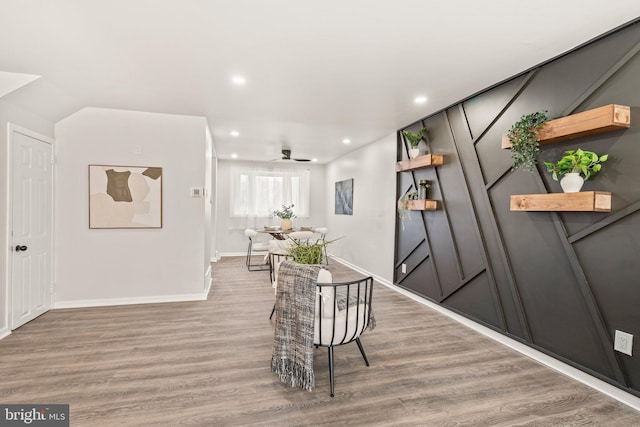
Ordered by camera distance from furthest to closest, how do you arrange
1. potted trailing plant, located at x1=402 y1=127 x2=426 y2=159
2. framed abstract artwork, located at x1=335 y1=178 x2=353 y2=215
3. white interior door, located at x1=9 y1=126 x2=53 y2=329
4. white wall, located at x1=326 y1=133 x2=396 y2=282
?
framed abstract artwork, located at x1=335 y1=178 x2=353 y2=215 < white wall, located at x1=326 y1=133 x2=396 y2=282 < potted trailing plant, located at x1=402 y1=127 x2=426 y2=159 < white interior door, located at x1=9 y1=126 x2=53 y2=329

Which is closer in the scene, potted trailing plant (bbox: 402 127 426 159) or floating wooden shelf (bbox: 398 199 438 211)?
floating wooden shelf (bbox: 398 199 438 211)

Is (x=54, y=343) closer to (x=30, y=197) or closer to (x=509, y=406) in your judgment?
(x=30, y=197)

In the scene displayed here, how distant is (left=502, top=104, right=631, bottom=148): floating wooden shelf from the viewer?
6.84 feet

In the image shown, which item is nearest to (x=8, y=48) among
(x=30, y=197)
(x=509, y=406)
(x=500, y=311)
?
(x=30, y=197)

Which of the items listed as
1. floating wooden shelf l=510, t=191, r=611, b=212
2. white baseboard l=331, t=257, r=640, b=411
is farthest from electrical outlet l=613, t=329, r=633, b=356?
floating wooden shelf l=510, t=191, r=611, b=212

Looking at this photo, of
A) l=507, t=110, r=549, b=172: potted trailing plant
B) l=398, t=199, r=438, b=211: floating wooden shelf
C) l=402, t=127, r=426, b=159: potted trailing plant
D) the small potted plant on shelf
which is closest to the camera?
l=507, t=110, r=549, b=172: potted trailing plant

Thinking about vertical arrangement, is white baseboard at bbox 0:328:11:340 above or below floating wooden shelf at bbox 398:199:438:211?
below

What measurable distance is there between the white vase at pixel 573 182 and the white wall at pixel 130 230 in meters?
4.03

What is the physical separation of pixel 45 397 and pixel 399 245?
431 centimetres

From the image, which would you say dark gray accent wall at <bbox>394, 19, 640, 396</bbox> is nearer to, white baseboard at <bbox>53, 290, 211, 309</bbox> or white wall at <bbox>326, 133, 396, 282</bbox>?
white wall at <bbox>326, 133, 396, 282</bbox>

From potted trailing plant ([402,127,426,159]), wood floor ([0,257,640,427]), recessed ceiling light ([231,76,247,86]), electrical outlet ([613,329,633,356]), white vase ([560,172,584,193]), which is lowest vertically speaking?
wood floor ([0,257,640,427])

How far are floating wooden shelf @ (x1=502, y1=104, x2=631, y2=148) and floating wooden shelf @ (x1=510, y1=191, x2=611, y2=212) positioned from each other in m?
0.45

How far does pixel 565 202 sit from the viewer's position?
Result: 2346mm

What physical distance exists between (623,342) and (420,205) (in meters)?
2.38
